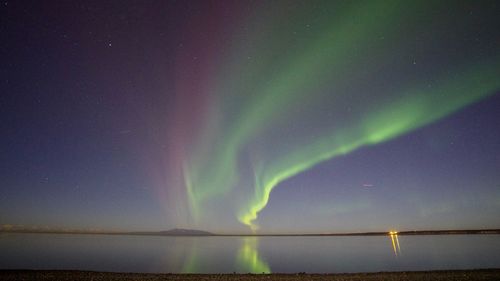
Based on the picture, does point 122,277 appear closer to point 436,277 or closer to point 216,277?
point 216,277

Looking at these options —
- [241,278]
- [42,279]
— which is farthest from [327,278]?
[42,279]

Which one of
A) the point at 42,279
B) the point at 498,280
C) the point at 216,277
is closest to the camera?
the point at 498,280

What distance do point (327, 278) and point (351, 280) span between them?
1.91 metres

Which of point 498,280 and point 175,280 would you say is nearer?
point 498,280

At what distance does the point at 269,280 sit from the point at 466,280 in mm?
15183

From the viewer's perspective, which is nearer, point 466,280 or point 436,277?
point 466,280

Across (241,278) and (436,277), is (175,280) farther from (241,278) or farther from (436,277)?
(436,277)

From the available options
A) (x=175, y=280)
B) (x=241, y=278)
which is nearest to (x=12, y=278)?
(x=175, y=280)

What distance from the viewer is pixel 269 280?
25.3 m

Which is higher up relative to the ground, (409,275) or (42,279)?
(409,275)

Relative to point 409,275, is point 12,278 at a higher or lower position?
lower

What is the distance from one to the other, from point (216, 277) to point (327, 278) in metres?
9.39

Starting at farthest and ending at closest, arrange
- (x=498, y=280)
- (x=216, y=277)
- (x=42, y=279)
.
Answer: (x=216, y=277), (x=42, y=279), (x=498, y=280)

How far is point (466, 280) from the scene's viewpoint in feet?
76.5
